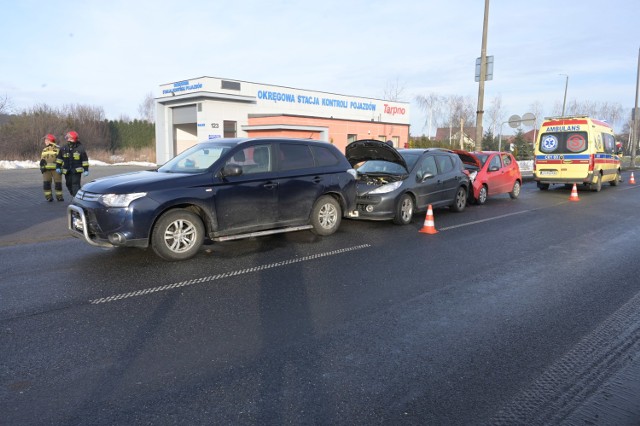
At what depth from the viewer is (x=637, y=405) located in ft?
9.98

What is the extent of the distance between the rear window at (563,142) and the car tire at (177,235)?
49.4ft

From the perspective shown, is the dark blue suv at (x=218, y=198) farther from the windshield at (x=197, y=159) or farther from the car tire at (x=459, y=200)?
the car tire at (x=459, y=200)

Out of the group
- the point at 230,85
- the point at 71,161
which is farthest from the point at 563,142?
the point at 230,85

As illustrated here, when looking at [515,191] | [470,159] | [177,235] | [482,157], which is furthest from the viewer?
[515,191]

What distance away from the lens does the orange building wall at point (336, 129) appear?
30094 mm

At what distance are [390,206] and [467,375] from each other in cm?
614

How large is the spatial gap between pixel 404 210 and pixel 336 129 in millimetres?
25870

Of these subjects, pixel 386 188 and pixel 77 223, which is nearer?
pixel 77 223

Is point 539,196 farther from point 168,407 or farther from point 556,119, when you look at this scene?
point 168,407

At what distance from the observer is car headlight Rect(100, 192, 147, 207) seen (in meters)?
6.02

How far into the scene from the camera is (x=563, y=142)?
17.1 m

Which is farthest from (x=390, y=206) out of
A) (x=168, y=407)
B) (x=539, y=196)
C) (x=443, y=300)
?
(x=539, y=196)

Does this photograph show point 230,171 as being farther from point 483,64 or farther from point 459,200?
point 483,64

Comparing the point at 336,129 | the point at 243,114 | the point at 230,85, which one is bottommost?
the point at 336,129
